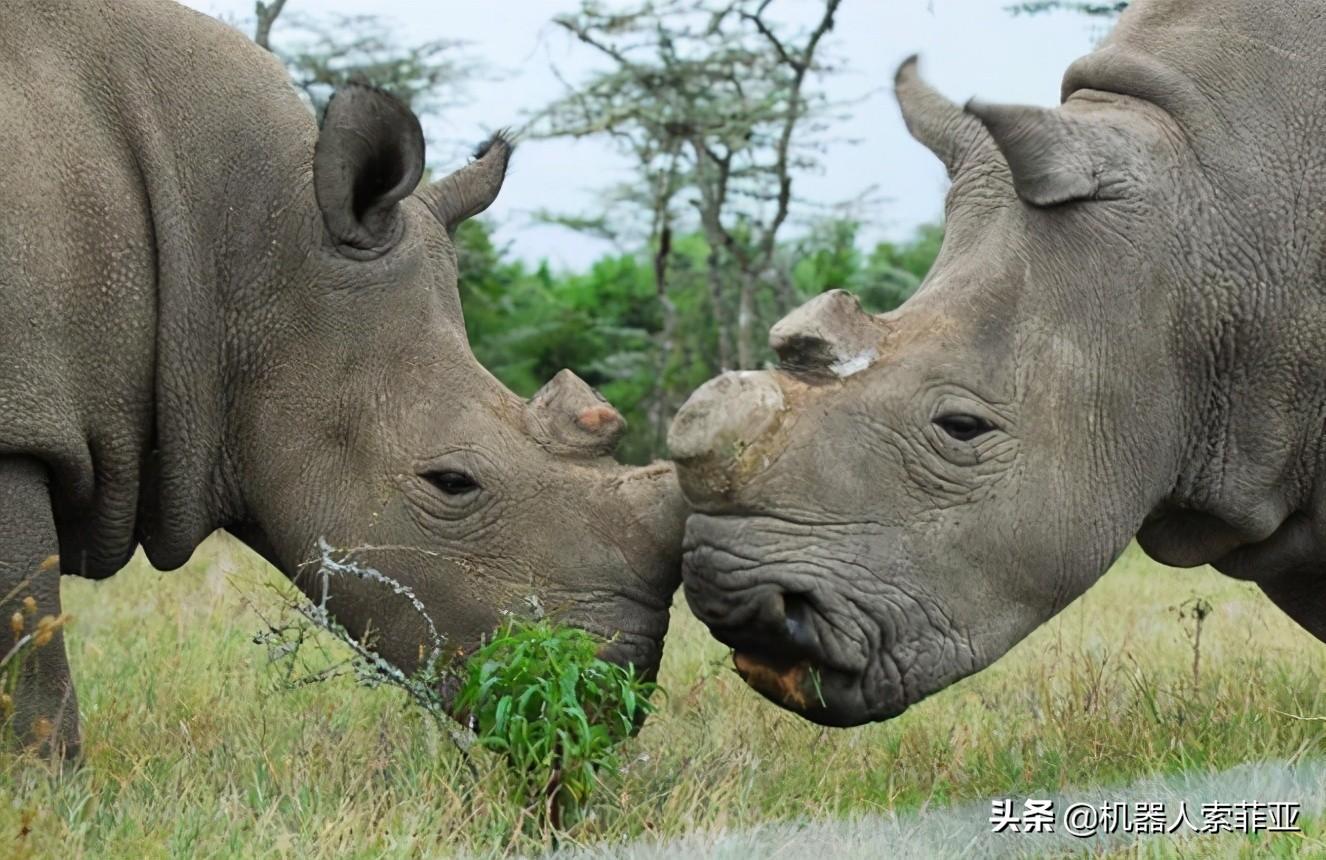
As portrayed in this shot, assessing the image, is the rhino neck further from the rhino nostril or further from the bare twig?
the bare twig

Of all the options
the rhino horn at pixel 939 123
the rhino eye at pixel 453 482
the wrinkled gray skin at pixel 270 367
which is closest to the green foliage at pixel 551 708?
the wrinkled gray skin at pixel 270 367

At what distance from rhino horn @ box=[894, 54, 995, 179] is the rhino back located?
1.99 meters

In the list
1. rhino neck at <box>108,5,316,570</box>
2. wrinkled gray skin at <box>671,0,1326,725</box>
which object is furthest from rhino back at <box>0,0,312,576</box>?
wrinkled gray skin at <box>671,0,1326,725</box>

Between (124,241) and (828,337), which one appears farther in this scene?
(124,241)

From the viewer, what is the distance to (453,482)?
6047 mm

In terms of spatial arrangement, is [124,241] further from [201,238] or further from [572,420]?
[572,420]

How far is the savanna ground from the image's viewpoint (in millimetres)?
4738

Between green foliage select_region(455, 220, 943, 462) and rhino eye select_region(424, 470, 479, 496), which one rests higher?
green foliage select_region(455, 220, 943, 462)

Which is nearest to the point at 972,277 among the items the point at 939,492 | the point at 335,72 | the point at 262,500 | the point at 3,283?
the point at 939,492

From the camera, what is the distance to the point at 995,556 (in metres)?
5.19

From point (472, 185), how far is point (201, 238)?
108 cm

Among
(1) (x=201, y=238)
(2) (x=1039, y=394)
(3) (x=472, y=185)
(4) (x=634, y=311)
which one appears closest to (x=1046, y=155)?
(2) (x=1039, y=394)

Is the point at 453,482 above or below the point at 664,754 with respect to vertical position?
above

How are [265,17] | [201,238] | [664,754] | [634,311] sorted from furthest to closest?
[634,311], [265,17], [201,238], [664,754]
